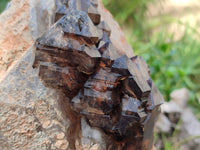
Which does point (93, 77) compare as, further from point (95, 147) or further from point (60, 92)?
point (95, 147)

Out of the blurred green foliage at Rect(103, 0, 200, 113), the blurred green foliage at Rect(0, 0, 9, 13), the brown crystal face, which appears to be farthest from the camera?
the blurred green foliage at Rect(0, 0, 9, 13)

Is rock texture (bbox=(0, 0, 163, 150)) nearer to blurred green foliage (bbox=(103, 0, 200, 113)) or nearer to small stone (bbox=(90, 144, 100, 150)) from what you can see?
small stone (bbox=(90, 144, 100, 150))

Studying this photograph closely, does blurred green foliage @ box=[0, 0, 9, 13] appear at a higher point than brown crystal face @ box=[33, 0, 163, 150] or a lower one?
higher

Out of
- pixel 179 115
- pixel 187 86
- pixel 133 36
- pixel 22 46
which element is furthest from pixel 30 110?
pixel 133 36

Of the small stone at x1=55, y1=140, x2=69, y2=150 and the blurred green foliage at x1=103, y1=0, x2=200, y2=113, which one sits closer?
the small stone at x1=55, y1=140, x2=69, y2=150

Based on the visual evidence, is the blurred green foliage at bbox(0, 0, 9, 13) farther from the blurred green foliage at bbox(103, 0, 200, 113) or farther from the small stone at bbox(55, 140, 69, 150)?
the small stone at bbox(55, 140, 69, 150)

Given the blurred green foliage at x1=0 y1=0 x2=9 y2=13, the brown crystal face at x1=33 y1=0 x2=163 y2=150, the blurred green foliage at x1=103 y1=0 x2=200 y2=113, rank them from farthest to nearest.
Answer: the blurred green foliage at x1=0 y1=0 x2=9 y2=13, the blurred green foliage at x1=103 y1=0 x2=200 y2=113, the brown crystal face at x1=33 y1=0 x2=163 y2=150

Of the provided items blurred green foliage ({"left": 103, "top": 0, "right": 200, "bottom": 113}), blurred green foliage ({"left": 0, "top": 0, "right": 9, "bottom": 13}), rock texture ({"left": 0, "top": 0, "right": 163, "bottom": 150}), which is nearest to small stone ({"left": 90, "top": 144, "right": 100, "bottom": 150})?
rock texture ({"left": 0, "top": 0, "right": 163, "bottom": 150})

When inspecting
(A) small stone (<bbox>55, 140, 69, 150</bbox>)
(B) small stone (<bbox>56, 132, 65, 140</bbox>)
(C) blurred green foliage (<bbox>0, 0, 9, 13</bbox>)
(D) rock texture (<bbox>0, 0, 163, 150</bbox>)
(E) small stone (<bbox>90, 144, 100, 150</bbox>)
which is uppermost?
(C) blurred green foliage (<bbox>0, 0, 9, 13</bbox>)

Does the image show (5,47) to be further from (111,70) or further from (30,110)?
(111,70)

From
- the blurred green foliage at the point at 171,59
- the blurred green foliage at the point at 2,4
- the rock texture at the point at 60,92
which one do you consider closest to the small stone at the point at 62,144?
the rock texture at the point at 60,92
